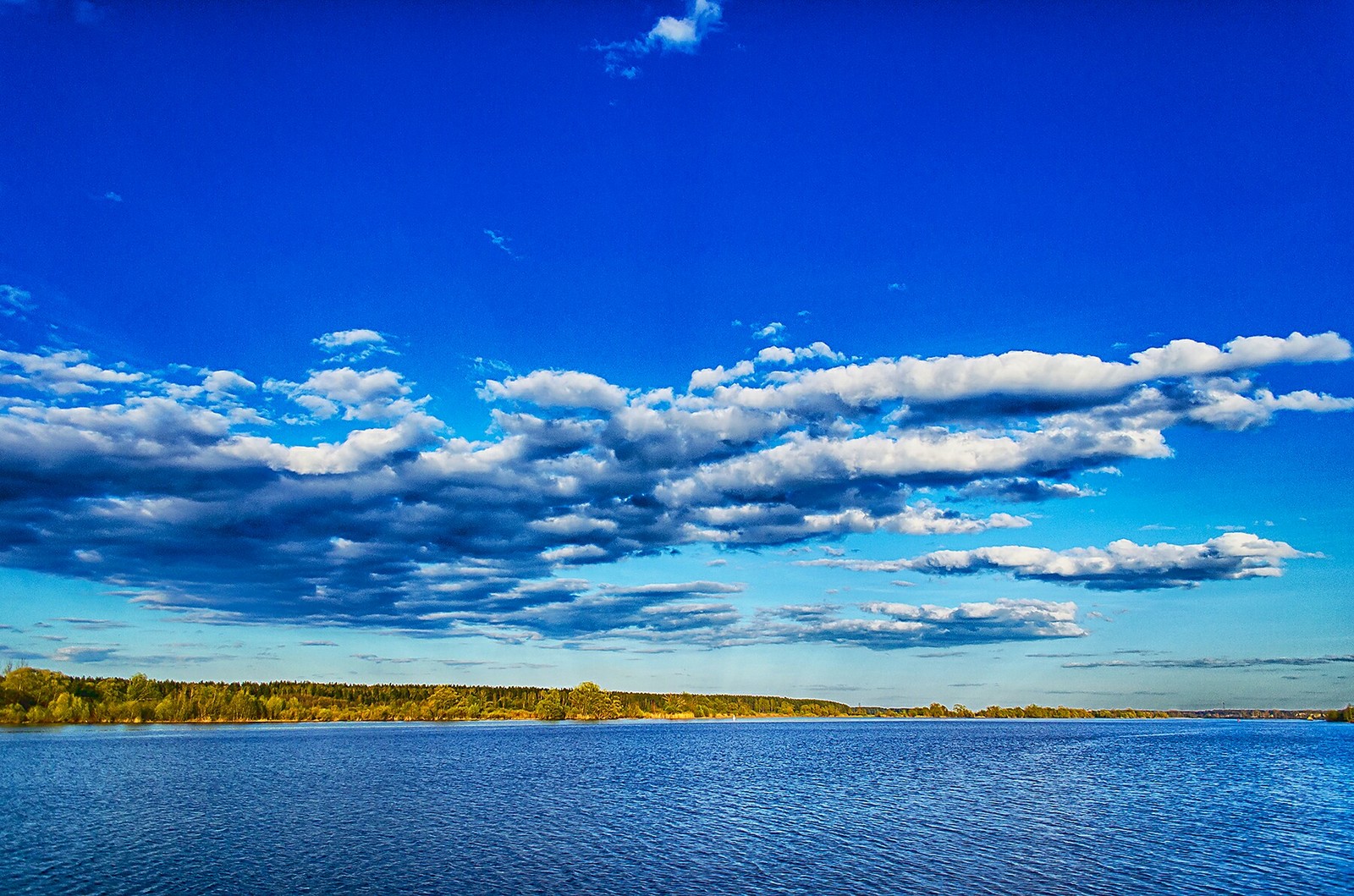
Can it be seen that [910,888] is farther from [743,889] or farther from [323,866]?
[323,866]

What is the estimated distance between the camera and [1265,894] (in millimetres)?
37156

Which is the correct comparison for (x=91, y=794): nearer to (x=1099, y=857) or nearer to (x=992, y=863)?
(x=992, y=863)

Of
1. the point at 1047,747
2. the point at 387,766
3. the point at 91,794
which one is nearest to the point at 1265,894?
the point at 91,794

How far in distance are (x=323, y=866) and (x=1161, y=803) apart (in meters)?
63.3

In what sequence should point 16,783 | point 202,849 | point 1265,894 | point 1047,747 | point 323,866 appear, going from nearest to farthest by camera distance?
1. point 1265,894
2. point 323,866
3. point 202,849
4. point 16,783
5. point 1047,747

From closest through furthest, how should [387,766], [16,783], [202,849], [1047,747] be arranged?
[202,849] < [16,783] < [387,766] < [1047,747]

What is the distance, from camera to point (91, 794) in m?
69.3

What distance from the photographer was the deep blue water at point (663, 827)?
39312 mm

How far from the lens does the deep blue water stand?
39312 millimetres

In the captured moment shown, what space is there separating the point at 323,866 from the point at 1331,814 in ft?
230

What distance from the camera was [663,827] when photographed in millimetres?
55250

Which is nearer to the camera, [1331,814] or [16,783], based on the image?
[1331,814]

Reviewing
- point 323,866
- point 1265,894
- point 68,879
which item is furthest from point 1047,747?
point 68,879

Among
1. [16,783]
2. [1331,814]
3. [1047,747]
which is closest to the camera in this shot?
[1331,814]
